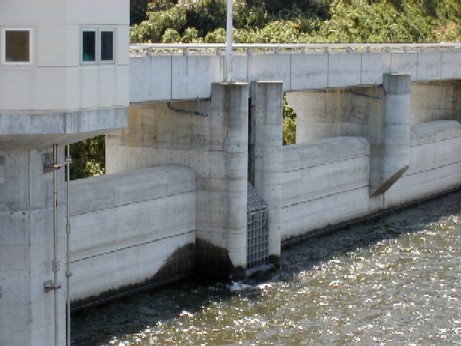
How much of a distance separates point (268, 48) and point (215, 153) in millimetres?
6576

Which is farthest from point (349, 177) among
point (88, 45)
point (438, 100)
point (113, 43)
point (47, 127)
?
point (47, 127)

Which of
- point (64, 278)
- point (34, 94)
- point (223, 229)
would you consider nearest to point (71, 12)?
point (34, 94)

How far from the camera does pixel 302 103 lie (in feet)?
144

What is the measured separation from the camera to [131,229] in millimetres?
30672

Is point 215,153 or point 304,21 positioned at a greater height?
point 304,21

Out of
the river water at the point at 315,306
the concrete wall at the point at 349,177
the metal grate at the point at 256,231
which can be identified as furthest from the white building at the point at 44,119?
the concrete wall at the point at 349,177

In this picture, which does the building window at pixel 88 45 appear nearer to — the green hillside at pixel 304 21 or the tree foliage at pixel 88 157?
the tree foliage at pixel 88 157

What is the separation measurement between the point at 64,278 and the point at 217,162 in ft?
34.2

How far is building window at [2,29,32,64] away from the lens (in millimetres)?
19797

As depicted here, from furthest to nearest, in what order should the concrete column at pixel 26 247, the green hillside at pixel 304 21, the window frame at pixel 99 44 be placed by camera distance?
the green hillside at pixel 304 21, the concrete column at pixel 26 247, the window frame at pixel 99 44

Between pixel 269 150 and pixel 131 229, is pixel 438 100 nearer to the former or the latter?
pixel 269 150

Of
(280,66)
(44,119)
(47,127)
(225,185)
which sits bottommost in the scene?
(225,185)

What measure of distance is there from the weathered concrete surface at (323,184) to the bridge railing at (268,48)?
3021 millimetres

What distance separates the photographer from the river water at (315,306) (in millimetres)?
27375
